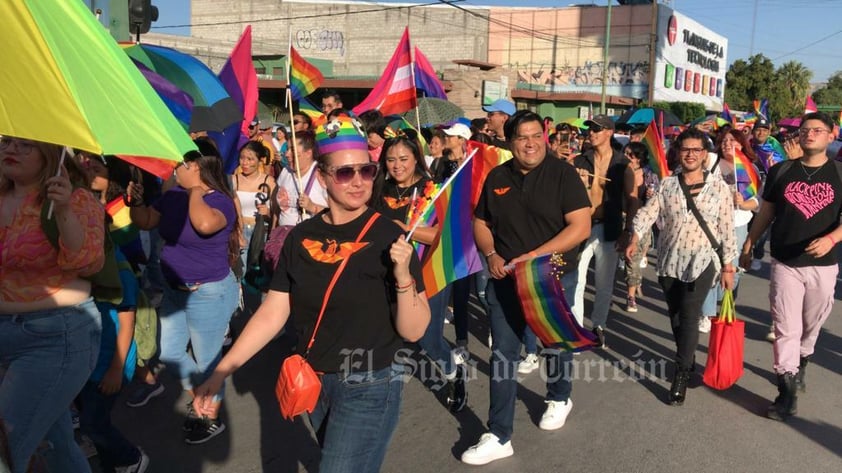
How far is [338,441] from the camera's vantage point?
2.50 metres

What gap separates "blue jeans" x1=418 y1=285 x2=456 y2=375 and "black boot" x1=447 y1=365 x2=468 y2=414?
0.07 metres

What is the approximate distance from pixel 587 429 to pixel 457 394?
88cm

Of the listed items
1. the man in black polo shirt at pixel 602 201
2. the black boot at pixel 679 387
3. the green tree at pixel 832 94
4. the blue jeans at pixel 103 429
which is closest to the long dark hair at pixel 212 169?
the blue jeans at pixel 103 429

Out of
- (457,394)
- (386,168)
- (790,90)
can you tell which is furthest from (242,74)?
(790,90)

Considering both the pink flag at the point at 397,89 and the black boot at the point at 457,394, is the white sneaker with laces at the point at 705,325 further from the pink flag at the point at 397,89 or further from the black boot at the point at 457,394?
the pink flag at the point at 397,89

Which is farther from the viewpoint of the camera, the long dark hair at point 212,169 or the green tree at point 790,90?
the green tree at point 790,90

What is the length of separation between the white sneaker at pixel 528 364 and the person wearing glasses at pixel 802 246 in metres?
1.71

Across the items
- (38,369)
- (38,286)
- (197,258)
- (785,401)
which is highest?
(38,286)

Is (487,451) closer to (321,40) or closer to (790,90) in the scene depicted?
(321,40)

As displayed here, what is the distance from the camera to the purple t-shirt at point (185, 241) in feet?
13.3

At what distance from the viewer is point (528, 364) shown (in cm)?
555

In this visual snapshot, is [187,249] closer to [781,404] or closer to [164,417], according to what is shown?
[164,417]

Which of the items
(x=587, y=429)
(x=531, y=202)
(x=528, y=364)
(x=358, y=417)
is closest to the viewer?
(x=358, y=417)

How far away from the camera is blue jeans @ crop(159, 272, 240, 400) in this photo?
417 centimetres
